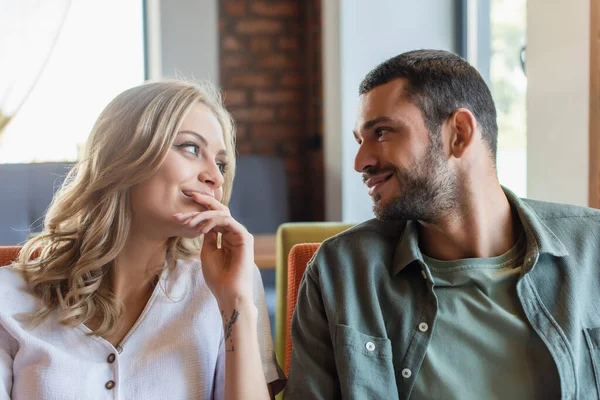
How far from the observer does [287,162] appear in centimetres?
430

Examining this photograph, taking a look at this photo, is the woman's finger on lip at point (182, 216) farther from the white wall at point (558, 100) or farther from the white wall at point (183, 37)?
the white wall at point (183, 37)

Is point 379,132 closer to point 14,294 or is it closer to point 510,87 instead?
point 14,294

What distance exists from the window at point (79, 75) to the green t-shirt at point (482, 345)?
10.4ft

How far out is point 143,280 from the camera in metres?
1.40

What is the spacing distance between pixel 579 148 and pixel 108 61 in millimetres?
3092

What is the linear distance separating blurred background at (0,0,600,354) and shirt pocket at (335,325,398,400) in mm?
1409

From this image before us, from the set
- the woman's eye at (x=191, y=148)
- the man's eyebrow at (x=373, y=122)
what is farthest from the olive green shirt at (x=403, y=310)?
the woman's eye at (x=191, y=148)

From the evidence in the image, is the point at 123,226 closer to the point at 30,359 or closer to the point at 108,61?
the point at 30,359

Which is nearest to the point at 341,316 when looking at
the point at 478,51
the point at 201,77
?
the point at 478,51

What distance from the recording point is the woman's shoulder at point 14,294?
1.27 metres

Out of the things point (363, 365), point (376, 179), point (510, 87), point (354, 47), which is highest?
point (354, 47)

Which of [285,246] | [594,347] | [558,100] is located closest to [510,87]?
[558,100]

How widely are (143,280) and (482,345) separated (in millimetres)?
700

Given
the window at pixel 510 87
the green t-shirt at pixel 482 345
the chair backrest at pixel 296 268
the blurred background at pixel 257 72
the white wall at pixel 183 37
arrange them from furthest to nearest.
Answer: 1. the white wall at pixel 183 37
2. the blurred background at pixel 257 72
3. the window at pixel 510 87
4. the chair backrest at pixel 296 268
5. the green t-shirt at pixel 482 345
